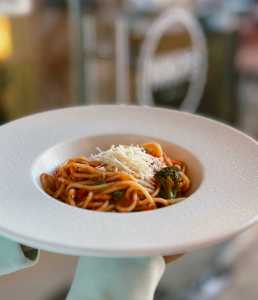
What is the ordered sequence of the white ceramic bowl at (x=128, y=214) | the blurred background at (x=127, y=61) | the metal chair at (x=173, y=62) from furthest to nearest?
1. the metal chair at (x=173, y=62)
2. the blurred background at (x=127, y=61)
3. the white ceramic bowl at (x=128, y=214)

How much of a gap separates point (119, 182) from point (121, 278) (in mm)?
150

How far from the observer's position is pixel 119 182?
0.73 meters

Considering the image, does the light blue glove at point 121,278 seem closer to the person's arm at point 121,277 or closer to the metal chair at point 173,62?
the person's arm at point 121,277

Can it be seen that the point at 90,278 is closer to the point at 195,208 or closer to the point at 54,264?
the point at 195,208

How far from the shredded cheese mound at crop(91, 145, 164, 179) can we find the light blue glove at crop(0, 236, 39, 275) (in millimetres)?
185

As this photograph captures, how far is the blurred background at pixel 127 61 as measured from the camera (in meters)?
1.74

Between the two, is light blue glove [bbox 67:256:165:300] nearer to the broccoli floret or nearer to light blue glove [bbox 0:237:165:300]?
light blue glove [bbox 0:237:165:300]

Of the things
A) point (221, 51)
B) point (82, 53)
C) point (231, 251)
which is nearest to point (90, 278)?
point (231, 251)

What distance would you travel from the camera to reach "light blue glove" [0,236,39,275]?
693 mm

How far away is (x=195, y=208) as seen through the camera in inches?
24.5

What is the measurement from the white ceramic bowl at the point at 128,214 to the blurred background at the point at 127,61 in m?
0.81

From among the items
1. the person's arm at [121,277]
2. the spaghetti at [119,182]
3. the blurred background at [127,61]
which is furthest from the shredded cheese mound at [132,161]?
the blurred background at [127,61]

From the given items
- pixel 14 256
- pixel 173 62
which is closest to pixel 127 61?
pixel 173 62

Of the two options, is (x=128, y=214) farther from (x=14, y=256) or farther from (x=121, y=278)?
(x=14, y=256)
